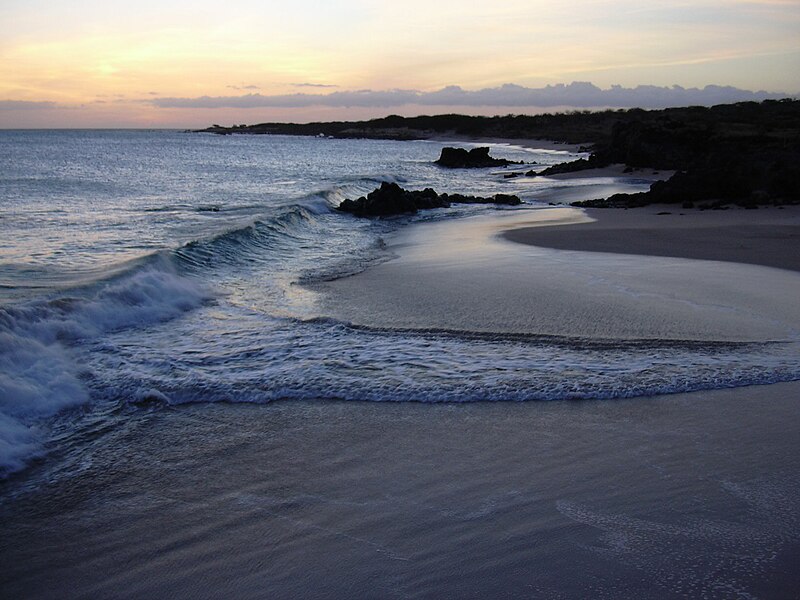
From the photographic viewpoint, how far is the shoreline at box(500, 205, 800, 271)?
1212 centimetres

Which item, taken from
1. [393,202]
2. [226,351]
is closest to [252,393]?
[226,351]

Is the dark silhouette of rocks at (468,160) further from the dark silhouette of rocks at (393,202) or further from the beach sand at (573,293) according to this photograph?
the beach sand at (573,293)

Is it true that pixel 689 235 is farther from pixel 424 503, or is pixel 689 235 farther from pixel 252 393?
pixel 424 503

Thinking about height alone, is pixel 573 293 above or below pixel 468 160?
below

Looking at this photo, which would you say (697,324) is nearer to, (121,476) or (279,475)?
(279,475)

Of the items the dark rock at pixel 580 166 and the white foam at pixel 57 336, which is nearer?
the white foam at pixel 57 336

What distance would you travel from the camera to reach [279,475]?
4.54 m

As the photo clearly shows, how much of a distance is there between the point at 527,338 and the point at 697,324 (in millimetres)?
2008

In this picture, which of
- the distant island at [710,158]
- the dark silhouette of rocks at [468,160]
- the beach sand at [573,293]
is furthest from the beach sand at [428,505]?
the dark silhouette of rocks at [468,160]

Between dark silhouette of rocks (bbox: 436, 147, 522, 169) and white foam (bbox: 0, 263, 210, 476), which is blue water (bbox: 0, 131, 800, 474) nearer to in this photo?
white foam (bbox: 0, 263, 210, 476)

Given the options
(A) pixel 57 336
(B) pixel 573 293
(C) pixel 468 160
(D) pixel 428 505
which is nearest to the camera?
(D) pixel 428 505

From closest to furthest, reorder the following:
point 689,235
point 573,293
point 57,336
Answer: point 57,336, point 573,293, point 689,235

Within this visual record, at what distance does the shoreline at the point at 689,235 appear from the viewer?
1212cm

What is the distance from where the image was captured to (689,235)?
14.4 metres
